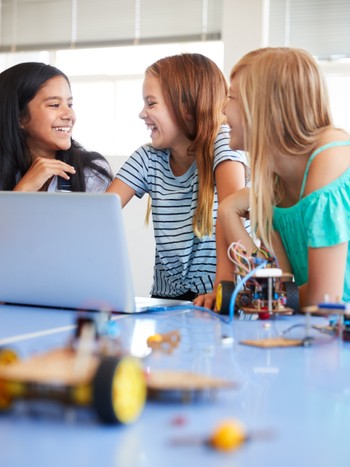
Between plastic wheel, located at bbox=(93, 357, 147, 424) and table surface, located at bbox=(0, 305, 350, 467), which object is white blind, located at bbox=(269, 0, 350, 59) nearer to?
table surface, located at bbox=(0, 305, 350, 467)

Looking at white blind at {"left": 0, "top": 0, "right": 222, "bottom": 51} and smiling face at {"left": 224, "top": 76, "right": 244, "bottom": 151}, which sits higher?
white blind at {"left": 0, "top": 0, "right": 222, "bottom": 51}

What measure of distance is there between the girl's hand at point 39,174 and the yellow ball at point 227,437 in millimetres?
1475

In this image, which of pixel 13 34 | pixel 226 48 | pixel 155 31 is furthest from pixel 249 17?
pixel 13 34

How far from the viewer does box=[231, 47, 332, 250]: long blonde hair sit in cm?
130

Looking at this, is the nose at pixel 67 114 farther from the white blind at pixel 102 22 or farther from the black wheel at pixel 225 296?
the white blind at pixel 102 22

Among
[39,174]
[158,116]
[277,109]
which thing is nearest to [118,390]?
[277,109]

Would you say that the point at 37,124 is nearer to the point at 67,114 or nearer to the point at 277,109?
the point at 67,114

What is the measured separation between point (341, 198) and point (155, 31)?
3.22m

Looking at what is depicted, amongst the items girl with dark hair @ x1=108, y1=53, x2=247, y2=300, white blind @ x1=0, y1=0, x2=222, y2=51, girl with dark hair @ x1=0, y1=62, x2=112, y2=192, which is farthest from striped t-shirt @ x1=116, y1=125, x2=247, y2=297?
white blind @ x1=0, y1=0, x2=222, y2=51

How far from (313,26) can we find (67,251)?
3.14m

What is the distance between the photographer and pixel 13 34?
4.59 metres

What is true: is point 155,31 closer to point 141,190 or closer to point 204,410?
point 141,190

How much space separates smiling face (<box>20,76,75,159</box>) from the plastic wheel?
1.71m

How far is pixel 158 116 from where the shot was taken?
174 centimetres
